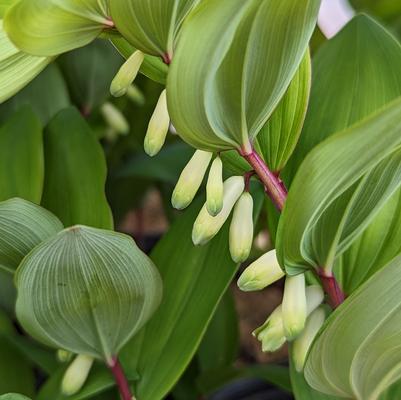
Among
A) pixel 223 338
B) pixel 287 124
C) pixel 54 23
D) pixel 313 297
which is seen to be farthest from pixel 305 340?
pixel 223 338

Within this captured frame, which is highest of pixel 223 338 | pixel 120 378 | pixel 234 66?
pixel 234 66

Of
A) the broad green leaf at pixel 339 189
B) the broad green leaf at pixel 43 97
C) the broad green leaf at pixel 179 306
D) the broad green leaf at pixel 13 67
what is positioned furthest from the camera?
the broad green leaf at pixel 43 97

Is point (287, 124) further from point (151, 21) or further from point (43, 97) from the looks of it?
point (43, 97)

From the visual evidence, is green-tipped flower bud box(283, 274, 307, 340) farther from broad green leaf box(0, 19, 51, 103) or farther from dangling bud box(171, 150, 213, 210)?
broad green leaf box(0, 19, 51, 103)

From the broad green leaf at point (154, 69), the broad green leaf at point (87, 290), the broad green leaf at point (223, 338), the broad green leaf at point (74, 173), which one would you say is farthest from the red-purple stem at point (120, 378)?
the broad green leaf at point (223, 338)

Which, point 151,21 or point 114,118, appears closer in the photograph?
point 151,21

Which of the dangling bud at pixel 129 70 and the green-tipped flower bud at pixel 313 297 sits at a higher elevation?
the dangling bud at pixel 129 70

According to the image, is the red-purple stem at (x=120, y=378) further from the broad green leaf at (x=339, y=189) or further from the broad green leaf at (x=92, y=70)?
the broad green leaf at (x=92, y=70)
